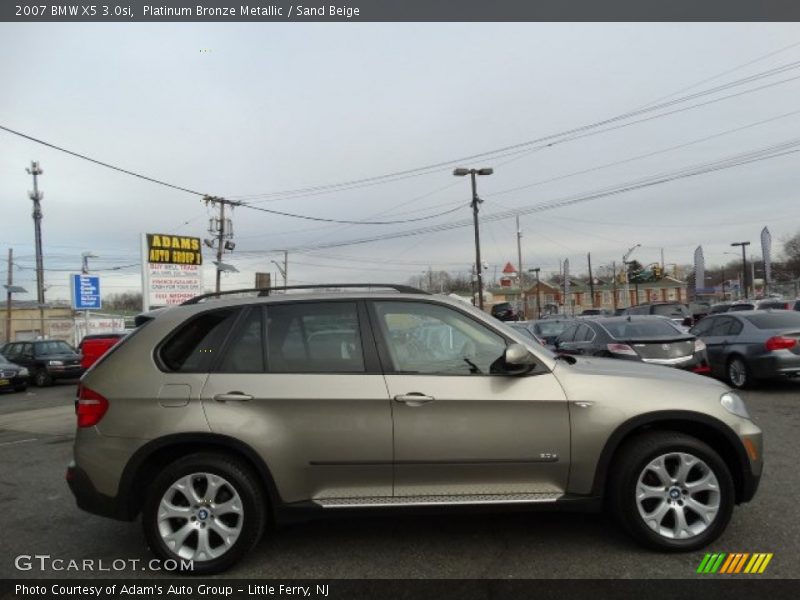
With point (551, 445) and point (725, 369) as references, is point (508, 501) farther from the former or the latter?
point (725, 369)

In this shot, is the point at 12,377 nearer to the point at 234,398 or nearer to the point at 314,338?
the point at 234,398

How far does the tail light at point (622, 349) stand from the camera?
385 inches

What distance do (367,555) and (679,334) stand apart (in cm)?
795

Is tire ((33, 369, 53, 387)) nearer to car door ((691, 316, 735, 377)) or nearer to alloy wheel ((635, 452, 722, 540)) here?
car door ((691, 316, 735, 377))

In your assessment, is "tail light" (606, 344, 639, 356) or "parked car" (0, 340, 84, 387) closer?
"tail light" (606, 344, 639, 356)

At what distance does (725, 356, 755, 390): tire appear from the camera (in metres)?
10.5

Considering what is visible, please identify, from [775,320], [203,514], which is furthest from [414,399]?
[775,320]

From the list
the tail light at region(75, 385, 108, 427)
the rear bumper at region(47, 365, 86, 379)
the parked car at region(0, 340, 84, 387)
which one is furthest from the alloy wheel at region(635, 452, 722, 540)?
the rear bumper at region(47, 365, 86, 379)

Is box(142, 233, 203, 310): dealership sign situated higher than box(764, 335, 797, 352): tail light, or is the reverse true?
box(142, 233, 203, 310): dealership sign

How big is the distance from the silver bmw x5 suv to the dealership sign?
19.7 metres

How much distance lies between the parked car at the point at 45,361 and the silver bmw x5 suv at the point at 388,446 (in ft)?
60.1

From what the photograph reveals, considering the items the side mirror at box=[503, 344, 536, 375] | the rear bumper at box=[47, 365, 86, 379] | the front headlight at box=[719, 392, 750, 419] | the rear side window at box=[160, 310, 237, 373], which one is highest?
the rear side window at box=[160, 310, 237, 373]

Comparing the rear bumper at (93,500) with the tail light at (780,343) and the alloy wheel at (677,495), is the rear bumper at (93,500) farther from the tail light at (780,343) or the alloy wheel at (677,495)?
the tail light at (780,343)

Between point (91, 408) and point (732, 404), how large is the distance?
4.17 meters
